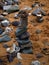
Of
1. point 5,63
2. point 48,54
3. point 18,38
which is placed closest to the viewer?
point 5,63

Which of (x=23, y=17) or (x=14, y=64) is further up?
(x=23, y=17)

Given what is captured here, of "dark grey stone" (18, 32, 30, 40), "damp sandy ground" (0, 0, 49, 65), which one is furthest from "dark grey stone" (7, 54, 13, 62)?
"dark grey stone" (18, 32, 30, 40)

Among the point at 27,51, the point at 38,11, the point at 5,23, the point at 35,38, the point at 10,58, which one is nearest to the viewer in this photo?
the point at 10,58

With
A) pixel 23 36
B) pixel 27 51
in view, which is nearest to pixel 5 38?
pixel 23 36

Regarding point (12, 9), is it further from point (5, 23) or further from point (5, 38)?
point (5, 38)

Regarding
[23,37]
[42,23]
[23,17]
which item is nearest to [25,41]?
[23,37]

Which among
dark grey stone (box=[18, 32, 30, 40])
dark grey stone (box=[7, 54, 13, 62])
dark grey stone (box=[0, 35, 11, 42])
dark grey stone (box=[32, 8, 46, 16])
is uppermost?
dark grey stone (box=[32, 8, 46, 16])

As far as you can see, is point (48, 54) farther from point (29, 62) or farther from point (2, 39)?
point (2, 39)

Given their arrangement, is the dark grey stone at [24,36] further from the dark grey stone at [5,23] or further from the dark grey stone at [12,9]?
the dark grey stone at [12,9]

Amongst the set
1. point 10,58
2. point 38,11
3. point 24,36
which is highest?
point 38,11

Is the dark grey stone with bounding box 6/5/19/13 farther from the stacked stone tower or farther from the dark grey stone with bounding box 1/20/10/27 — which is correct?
the stacked stone tower

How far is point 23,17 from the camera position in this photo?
3281 millimetres

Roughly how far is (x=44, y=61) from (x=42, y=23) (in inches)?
37.7

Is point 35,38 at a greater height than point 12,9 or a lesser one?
lesser
